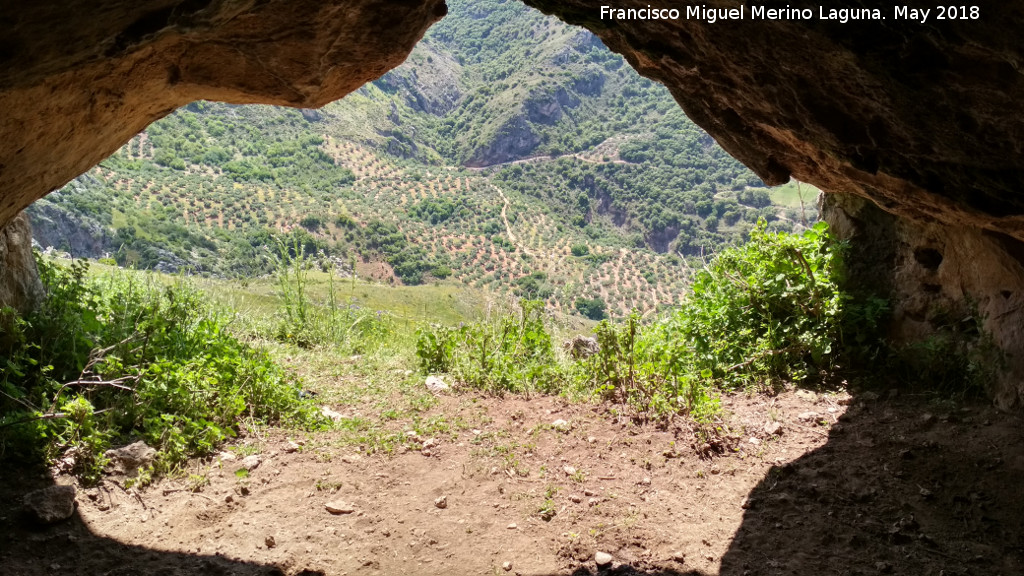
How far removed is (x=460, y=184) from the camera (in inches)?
2250

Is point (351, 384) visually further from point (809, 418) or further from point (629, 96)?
point (629, 96)

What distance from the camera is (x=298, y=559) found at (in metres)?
3.24

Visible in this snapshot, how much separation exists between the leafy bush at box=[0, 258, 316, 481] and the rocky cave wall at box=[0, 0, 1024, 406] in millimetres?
1054

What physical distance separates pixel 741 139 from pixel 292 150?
49.5m

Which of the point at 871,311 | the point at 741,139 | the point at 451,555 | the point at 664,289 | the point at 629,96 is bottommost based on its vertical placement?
the point at 664,289

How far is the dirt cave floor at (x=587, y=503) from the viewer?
318 cm

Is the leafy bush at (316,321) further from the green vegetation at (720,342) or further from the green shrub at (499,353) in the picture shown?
the green vegetation at (720,342)

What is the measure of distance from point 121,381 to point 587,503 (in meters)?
2.92

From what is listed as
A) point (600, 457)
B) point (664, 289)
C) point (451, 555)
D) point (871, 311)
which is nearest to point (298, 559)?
point (451, 555)

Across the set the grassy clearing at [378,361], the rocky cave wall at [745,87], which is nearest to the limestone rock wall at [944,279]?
the rocky cave wall at [745,87]

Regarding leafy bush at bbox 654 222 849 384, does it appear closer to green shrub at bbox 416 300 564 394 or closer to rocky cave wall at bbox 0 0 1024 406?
rocky cave wall at bbox 0 0 1024 406

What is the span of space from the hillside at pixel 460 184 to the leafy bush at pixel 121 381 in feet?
49.6

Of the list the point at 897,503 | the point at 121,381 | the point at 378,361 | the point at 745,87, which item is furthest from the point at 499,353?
the point at 897,503

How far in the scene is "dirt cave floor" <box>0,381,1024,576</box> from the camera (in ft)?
10.4
